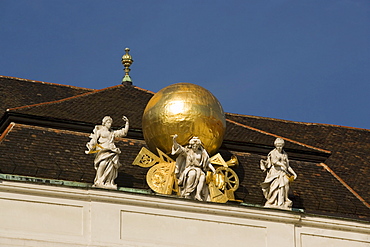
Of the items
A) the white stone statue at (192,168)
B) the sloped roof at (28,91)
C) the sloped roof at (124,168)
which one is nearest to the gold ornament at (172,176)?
the white stone statue at (192,168)

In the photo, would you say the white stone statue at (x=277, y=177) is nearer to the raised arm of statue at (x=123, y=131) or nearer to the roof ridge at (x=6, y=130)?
the raised arm of statue at (x=123, y=131)

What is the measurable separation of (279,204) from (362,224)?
1.77 metres

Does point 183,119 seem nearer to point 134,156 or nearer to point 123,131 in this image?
point 123,131

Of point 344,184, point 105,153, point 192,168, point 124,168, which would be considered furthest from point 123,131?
point 344,184

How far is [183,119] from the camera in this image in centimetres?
3597

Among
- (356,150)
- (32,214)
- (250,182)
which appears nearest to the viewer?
(32,214)

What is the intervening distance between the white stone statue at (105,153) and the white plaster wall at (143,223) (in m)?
0.35

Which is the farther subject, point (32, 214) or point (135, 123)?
point (135, 123)

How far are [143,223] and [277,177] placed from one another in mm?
2990

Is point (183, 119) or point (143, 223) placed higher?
point (183, 119)

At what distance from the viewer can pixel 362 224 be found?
36188mm

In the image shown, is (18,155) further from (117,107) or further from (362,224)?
(362,224)

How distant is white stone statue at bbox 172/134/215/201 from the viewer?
35.4 meters

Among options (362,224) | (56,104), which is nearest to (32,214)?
(56,104)
